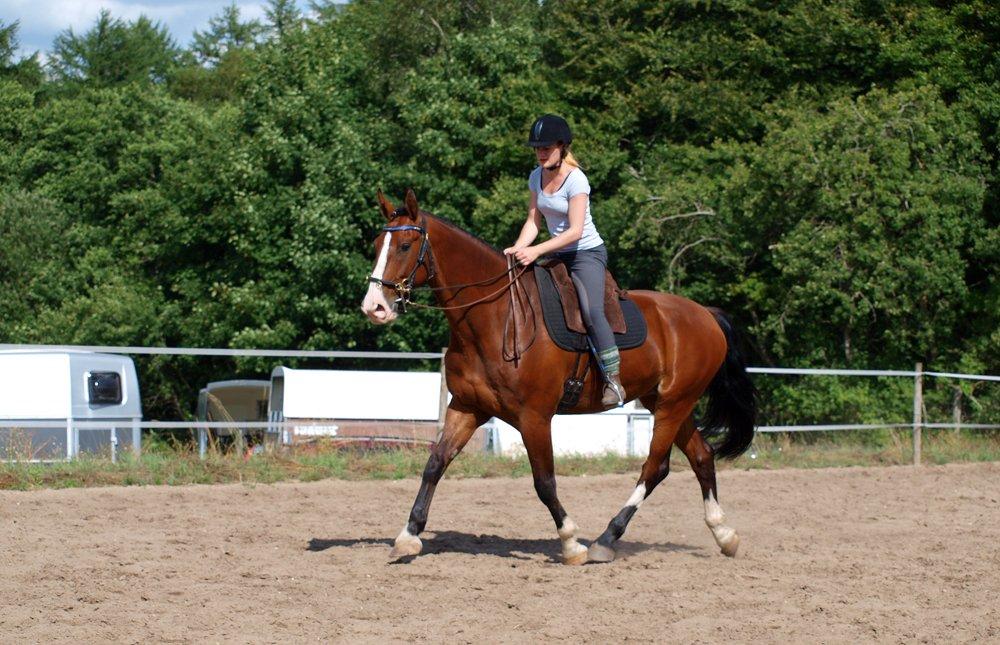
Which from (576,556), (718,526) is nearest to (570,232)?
(576,556)

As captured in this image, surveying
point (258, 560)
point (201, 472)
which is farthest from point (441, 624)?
point (201, 472)

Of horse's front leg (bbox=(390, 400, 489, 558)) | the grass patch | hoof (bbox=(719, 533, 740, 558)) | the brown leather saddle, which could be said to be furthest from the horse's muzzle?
the grass patch

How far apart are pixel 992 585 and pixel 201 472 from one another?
25.0 feet

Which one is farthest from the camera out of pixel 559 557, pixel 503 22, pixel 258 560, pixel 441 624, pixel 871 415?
pixel 503 22

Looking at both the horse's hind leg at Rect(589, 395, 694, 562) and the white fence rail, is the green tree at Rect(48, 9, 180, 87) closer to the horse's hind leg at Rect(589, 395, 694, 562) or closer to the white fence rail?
the white fence rail

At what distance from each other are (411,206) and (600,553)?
8.34 feet

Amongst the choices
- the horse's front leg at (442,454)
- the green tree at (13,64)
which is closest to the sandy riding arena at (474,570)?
the horse's front leg at (442,454)

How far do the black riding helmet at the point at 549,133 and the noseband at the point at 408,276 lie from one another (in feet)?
2.93

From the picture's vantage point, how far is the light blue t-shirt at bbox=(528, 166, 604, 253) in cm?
737

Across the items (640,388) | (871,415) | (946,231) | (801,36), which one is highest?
(801,36)

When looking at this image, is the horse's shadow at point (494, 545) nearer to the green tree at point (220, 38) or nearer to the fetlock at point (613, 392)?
the fetlock at point (613, 392)

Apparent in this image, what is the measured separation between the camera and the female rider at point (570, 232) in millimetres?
7297

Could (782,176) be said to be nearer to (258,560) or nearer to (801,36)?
(801,36)

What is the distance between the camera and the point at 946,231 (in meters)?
23.0
